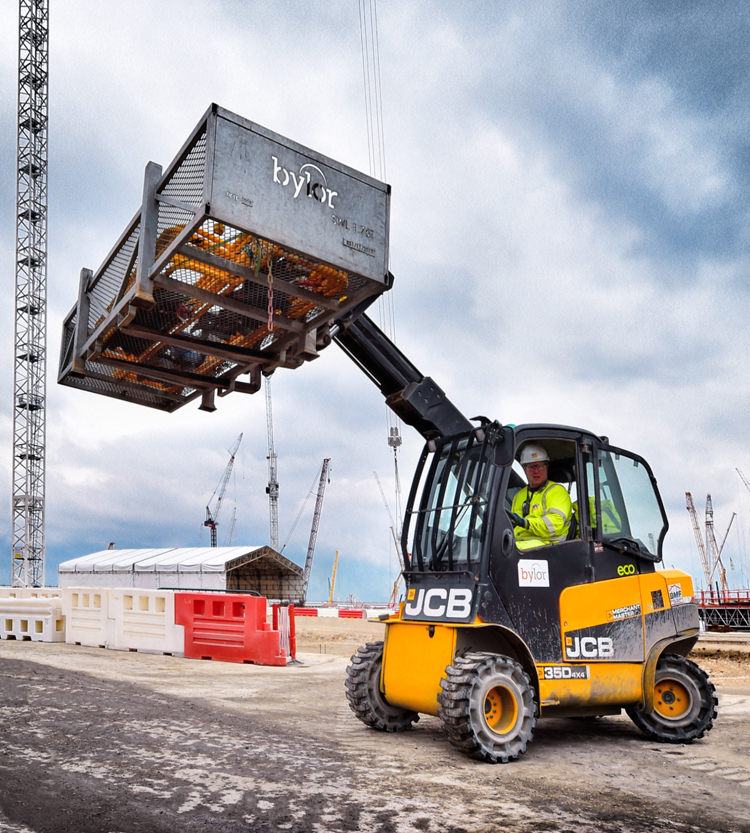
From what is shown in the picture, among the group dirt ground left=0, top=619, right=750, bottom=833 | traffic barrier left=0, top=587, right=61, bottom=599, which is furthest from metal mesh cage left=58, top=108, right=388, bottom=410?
traffic barrier left=0, top=587, right=61, bottom=599

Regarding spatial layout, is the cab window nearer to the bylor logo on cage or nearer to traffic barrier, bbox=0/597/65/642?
the bylor logo on cage

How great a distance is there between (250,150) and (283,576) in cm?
4913

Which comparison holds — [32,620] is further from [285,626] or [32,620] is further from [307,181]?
[307,181]

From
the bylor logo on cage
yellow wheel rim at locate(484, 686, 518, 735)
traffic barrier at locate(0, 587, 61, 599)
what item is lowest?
yellow wheel rim at locate(484, 686, 518, 735)

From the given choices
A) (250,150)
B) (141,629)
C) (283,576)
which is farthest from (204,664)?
(283,576)

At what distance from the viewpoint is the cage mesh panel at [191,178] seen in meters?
6.15

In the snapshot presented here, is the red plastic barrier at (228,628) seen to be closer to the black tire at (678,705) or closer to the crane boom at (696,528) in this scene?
the black tire at (678,705)

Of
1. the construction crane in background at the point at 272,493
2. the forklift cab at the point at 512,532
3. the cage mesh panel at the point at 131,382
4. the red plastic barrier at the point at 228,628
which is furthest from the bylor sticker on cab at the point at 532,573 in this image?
the construction crane in background at the point at 272,493

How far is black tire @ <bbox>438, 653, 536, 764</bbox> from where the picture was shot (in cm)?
595

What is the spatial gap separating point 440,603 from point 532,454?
1676 mm

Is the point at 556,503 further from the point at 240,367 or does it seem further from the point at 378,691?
the point at 240,367

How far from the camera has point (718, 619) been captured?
135 ft

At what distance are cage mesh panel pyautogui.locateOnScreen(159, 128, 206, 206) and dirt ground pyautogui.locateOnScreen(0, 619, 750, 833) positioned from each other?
416 centimetres

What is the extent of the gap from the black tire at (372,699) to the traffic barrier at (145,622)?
7.16m
